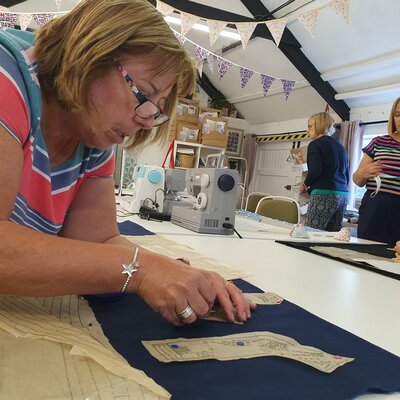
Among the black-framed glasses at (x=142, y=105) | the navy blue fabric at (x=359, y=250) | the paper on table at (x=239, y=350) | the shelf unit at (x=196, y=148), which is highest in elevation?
the shelf unit at (x=196, y=148)

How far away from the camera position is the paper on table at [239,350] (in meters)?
0.61

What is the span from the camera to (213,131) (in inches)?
285

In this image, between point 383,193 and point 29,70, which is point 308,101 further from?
point 29,70

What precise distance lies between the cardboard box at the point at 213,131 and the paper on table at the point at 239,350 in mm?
6645

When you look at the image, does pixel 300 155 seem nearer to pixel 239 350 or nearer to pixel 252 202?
pixel 252 202

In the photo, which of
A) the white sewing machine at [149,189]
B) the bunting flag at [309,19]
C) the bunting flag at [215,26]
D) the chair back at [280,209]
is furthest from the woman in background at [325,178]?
the white sewing machine at [149,189]

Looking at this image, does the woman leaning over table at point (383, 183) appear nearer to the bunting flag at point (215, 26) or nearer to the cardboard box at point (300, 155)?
the bunting flag at point (215, 26)

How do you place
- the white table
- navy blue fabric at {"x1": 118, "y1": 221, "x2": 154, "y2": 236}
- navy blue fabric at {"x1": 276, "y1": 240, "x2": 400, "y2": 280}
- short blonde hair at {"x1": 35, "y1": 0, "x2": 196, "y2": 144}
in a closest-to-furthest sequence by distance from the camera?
short blonde hair at {"x1": 35, "y1": 0, "x2": 196, "y2": 144}, the white table, navy blue fabric at {"x1": 276, "y1": 240, "x2": 400, "y2": 280}, navy blue fabric at {"x1": 118, "y1": 221, "x2": 154, "y2": 236}

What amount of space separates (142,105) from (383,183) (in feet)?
6.77

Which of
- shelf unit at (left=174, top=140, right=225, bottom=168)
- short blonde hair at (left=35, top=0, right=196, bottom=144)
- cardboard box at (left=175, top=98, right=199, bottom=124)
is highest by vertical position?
cardboard box at (left=175, top=98, right=199, bottom=124)

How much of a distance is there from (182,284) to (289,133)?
6.97 m

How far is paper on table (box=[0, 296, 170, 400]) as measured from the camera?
456mm

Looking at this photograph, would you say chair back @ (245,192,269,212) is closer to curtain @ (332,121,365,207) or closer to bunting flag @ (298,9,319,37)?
bunting flag @ (298,9,319,37)

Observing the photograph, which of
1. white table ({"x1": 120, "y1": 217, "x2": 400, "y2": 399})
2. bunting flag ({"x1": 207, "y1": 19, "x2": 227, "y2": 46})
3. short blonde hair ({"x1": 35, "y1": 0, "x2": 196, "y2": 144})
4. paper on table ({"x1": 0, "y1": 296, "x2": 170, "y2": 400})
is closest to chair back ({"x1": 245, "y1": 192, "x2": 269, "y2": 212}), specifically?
bunting flag ({"x1": 207, "y1": 19, "x2": 227, "y2": 46})
